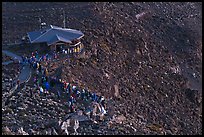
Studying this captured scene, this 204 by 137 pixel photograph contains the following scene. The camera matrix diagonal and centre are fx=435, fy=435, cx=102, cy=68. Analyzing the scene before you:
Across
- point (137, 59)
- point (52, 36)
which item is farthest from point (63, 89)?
point (137, 59)

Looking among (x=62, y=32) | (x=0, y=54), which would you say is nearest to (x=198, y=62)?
(x=62, y=32)

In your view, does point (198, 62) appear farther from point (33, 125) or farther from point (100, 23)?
point (33, 125)

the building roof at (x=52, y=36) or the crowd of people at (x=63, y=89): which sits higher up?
the building roof at (x=52, y=36)

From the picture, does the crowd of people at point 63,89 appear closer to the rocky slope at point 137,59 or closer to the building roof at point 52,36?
the rocky slope at point 137,59

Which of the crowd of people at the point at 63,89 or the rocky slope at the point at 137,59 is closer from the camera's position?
the crowd of people at the point at 63,89

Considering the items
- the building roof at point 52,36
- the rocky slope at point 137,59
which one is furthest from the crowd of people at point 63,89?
the building roof at point 52,36

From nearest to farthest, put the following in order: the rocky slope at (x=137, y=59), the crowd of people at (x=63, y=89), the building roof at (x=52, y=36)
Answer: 1. the crowd of people at (x=63, y=89)
2. the rocky slope at (x=137, y=59)
3. the building roof at (x=52, y=36)

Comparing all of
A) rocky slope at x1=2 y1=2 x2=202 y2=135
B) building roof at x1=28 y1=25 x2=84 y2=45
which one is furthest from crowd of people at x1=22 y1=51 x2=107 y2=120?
Result: building roof at x1=28 y1=25 x2=84 y2=45

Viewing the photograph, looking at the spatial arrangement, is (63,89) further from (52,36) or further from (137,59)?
(137,59)
